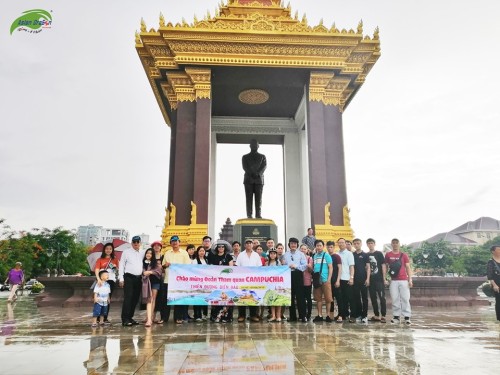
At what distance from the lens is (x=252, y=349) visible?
4.97m

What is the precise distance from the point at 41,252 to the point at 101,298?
4472 cm

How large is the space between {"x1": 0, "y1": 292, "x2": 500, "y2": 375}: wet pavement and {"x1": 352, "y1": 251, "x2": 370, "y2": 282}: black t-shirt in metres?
1.16

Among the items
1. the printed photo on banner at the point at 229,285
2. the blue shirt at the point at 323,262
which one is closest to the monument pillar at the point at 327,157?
the blue shirt at the point at 323,262

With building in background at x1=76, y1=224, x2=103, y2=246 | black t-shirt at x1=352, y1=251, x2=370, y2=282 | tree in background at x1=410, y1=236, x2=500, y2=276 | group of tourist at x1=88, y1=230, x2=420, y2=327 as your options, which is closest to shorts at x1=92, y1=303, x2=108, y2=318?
group of tourist at x1=88, y1=230, x2=420, y2=327

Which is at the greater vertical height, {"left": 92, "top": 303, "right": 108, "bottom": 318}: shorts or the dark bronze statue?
the dark bronze statue

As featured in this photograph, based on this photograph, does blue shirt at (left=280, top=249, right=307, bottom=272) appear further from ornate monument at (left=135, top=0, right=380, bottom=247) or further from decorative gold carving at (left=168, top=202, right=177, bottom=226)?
decorative gold carving at (left=168, top=202, right=177, bottom=226)

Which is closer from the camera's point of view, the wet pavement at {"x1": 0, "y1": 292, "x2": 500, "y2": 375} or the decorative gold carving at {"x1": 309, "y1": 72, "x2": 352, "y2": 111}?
the wet pavement at {"x1": 0, "y1": 292, "x2": 500, "y2": 375}

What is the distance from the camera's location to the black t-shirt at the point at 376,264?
8.46m

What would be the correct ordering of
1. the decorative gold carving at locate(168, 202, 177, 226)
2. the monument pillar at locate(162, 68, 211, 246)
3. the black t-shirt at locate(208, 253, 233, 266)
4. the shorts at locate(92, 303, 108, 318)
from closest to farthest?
the shorts at locate(92, 303, 108, 318) < the black t-shirt at locate(208, 253, 233, 266) < the monument pillar at locate(162, 68, 211, 246) < the decorative gold carving at locate(168, 202, 177, 226)

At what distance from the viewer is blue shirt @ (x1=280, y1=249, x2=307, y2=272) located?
27.2 feet

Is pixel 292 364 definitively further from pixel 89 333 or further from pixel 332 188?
pixel 332 188

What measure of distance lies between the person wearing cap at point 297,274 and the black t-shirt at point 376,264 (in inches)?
56.5

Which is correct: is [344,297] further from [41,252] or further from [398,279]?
[41,252]

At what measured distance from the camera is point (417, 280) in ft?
38.6
